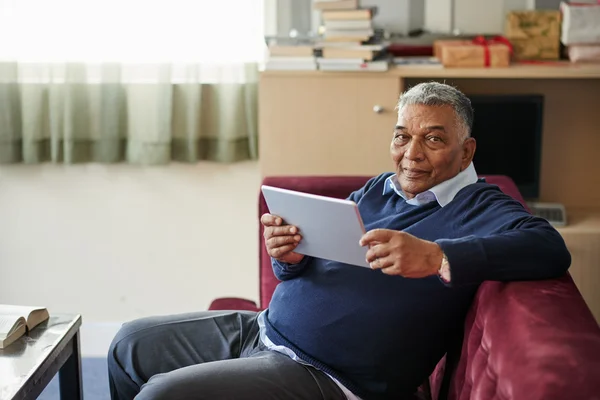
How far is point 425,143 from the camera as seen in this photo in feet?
6.20

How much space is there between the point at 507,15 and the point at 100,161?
1557 millimetres

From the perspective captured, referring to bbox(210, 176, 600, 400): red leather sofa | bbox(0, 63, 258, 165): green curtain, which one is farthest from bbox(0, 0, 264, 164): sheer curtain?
bbox(210, 176, 600, 400): red leather sofa

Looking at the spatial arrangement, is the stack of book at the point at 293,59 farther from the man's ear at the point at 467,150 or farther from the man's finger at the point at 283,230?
the man's finger at the point at 283,230

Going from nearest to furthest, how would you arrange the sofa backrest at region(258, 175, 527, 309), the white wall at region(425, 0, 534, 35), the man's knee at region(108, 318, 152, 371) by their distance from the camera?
the man's knee at region(108, 318, 152, 371), the sofa backrest at region(258, 175, 527, 309), the white wall at region(425, 0, 534, 35)

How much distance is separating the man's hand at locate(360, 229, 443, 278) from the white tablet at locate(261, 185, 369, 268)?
0.06 meters

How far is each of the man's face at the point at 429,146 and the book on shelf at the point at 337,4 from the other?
0.96 metres

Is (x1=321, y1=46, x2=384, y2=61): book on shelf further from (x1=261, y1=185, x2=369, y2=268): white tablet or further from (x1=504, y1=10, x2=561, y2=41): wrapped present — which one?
(x1=261, y1=185, x2=369, y2=268): white tablet

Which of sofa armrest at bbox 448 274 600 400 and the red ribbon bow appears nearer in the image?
sofa armrest at bbox 448 274 600 400

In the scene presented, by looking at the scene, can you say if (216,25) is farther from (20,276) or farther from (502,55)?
(20,276)

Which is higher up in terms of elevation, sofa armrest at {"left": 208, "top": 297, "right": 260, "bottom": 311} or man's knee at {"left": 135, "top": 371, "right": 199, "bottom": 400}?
man's knee at {"left": 135, "top": 371, "right": 199, "bottom": 400}

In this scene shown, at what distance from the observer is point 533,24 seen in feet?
9.74

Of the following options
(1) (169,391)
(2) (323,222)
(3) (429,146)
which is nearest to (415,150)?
(3) (429,146)

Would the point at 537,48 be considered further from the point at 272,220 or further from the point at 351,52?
the point at 272,220

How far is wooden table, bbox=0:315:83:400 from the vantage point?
1.78m
